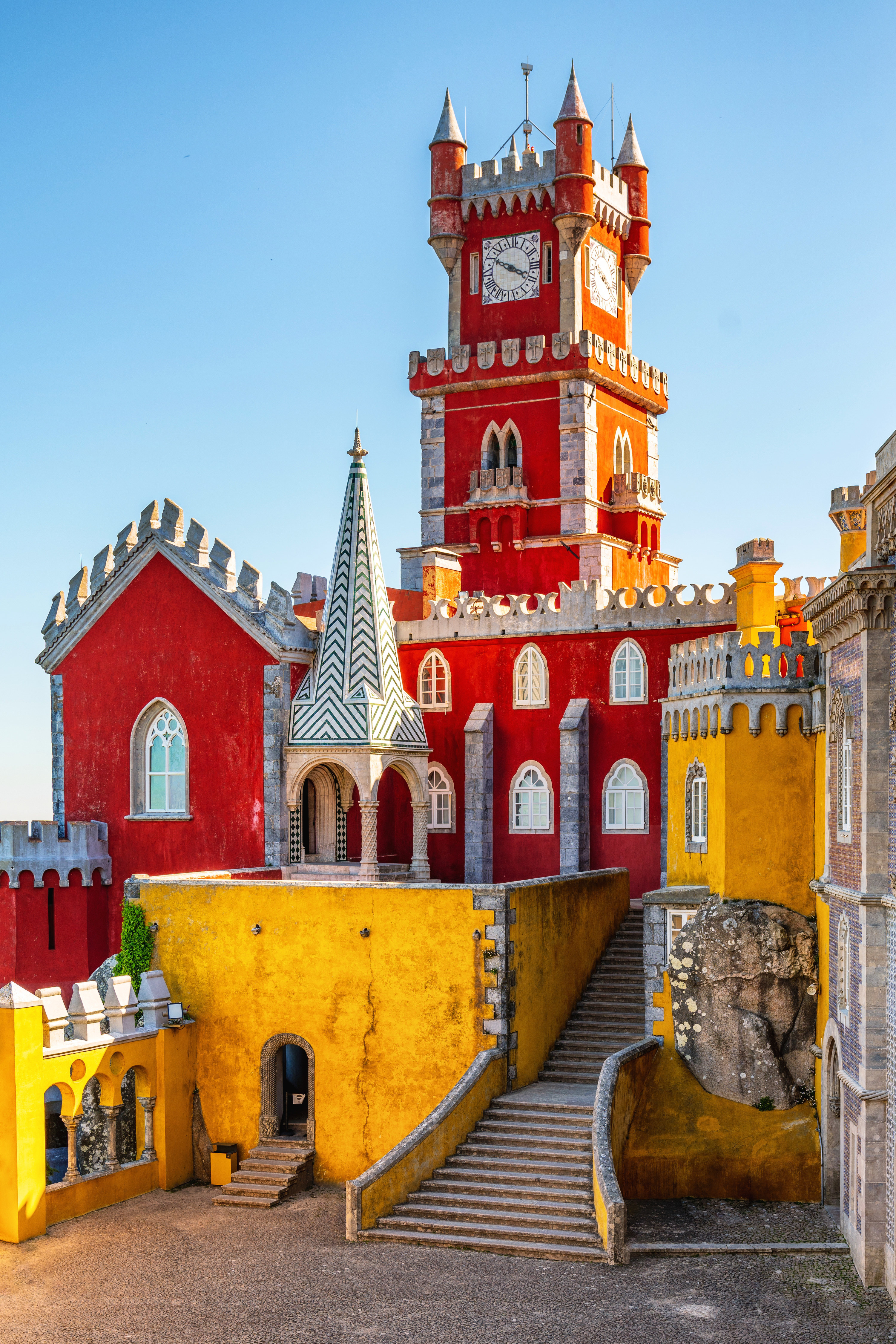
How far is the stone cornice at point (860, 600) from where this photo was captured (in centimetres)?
1845

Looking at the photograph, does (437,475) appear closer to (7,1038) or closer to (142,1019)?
(142,1019)

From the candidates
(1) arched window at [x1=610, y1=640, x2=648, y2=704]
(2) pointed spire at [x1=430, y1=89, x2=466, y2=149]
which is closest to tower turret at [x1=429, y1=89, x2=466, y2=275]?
(2) pointed spire at [x1=430, y1=89, x2=466, y2=149]

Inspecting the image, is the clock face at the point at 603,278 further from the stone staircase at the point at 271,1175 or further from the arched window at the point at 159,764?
the stone staircase at the point at 271,1175

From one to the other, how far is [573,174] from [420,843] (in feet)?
66.8

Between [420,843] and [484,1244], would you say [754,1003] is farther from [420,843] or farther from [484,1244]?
[420,843]

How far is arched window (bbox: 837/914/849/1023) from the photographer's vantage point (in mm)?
20391

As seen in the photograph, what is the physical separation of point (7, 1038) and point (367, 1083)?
6.15 meters

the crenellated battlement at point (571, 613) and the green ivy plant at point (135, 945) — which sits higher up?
the crenellated battlement at point (571, 613)

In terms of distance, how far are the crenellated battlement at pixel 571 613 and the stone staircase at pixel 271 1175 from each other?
39.5ft

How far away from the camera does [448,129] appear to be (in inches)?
1665

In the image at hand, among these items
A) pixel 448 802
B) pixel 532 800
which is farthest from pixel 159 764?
pixel 532 800

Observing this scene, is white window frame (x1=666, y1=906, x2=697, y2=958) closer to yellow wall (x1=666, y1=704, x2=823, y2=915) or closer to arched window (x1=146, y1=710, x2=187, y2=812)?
yellow wall (x1=666, y1=704, x2=823, y2=915)

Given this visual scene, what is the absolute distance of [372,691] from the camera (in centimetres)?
2980

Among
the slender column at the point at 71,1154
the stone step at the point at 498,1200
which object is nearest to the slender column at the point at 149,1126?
the slender column at the point at 71,1154
